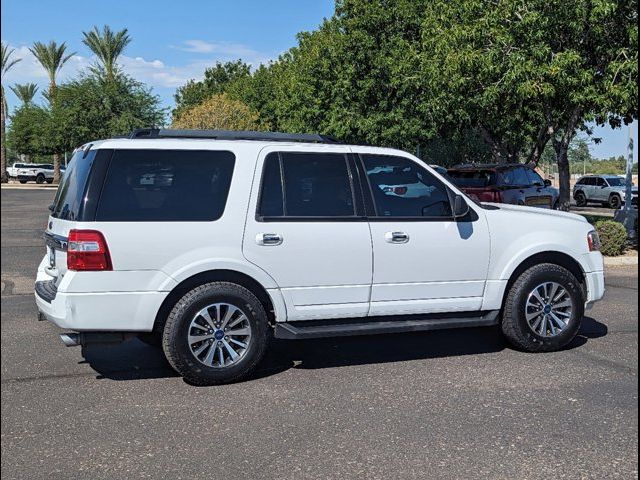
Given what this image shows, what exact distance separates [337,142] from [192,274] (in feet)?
5.84

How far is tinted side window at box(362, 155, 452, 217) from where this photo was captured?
5488mm

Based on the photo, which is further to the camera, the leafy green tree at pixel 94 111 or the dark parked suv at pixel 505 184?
the leafy green tree at pixel 94 111

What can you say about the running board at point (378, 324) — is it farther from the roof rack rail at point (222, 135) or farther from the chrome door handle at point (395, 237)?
the roof rack rail at point (222, 135)

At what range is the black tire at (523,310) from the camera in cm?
571

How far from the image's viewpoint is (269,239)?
503cm

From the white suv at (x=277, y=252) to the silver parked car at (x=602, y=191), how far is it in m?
26.6

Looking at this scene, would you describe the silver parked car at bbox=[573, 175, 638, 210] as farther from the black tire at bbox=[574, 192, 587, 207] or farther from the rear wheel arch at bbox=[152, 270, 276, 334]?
the rear wheel arch at bbox=[152, 270, 276, 334]

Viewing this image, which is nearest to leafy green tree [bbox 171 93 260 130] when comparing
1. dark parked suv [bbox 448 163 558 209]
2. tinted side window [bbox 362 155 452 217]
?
dark parked suv [bbox 448 163 558 209]

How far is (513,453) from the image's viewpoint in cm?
375

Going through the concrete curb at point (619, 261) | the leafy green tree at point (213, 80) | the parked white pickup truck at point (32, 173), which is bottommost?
Answer: the concrete curb at point (619, 261)

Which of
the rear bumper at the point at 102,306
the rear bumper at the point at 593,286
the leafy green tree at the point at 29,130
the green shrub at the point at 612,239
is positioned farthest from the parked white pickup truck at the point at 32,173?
the rear bumper at the point at 593,286

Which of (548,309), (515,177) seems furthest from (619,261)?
(548,309)

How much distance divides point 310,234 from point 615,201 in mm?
28571

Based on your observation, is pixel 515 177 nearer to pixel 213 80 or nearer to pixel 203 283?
pixel 203 283
